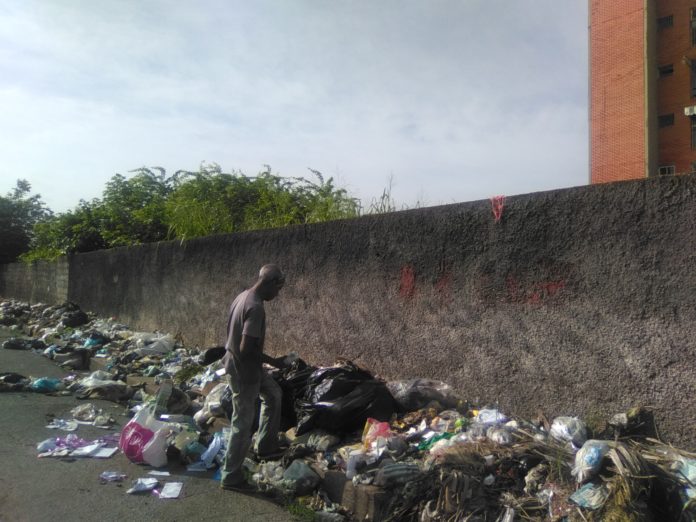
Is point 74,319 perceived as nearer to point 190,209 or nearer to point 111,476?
point 190,209

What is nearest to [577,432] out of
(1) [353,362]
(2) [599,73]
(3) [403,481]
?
(3) [403,481]

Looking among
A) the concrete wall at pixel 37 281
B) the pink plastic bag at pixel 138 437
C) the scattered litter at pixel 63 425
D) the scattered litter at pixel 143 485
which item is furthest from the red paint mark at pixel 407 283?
the concrete wall at pixel 37 281

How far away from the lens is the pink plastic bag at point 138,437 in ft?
15.5

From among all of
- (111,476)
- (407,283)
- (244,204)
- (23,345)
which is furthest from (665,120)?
(111,476)

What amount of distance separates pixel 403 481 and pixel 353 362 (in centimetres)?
227

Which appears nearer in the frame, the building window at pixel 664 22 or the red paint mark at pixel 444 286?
Result: the red paint mark at pixel 444 286

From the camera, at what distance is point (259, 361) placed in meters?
4.36

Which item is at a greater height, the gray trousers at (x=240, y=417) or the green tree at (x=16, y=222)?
the green tree at (x=16, y=222)

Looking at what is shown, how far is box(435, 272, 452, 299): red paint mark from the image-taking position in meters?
4.99

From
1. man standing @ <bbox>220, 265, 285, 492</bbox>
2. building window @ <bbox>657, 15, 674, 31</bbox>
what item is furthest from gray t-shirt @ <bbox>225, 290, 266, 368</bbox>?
building window @ <bbox>657, 15, 674, 31</bbox>

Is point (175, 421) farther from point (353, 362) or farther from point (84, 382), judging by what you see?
point (84, 382)

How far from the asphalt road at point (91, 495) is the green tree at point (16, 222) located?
82.7 ft

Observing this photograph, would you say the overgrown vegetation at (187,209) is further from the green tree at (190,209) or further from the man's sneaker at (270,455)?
the man's sneaker at (270,455)

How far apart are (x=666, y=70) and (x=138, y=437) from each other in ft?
101
